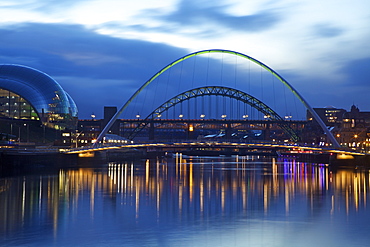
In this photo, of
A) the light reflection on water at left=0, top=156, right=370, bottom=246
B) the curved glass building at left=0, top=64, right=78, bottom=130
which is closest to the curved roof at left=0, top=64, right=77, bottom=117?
the curved glass building at left=0, top=64, right=78, bottom=130

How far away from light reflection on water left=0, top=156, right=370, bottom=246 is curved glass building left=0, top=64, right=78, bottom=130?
7180 centimetres

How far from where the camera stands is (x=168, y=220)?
41156 millimetres

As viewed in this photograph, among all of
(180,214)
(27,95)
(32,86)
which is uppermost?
(32,86)

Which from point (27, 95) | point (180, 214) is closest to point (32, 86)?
point (27, 95)

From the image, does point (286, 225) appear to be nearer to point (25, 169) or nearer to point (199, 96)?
point (25, 169)

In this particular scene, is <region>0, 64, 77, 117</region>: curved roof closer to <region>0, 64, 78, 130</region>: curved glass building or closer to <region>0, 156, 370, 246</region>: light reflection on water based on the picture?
<region>0, 64, 78, 130</region>: curved glass building

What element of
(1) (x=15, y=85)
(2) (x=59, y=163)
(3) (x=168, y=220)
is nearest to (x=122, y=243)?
(3) (x=168, y=220)

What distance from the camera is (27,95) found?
5497 inches

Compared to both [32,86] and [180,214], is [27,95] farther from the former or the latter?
[180,214]

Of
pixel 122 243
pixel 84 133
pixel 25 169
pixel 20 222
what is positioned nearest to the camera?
pixel 122 243

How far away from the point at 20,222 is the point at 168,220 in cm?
921

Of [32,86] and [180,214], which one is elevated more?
[32,86]

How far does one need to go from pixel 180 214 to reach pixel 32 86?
10225 cm

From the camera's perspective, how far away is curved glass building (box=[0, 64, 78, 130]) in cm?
13925
